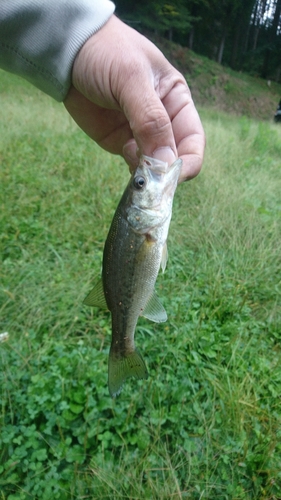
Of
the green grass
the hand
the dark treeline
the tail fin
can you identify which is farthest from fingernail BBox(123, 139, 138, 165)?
the dark treeline

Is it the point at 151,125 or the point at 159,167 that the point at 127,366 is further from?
the point at 151,125

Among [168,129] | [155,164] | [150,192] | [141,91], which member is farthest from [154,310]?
[141,91]

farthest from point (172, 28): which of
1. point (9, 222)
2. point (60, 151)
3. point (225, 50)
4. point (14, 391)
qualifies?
point (14, 391)

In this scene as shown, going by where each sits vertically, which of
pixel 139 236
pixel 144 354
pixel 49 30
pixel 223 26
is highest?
pixel 223 26

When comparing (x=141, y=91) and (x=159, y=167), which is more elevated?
(x=141, y=91)

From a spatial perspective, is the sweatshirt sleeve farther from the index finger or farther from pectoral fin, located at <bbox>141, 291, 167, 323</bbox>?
pectoral fin, located at <bbox>141, 291, 167, 323</bbox>

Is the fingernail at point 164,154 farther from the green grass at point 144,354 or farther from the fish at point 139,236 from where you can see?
the green grass at point 144,354
